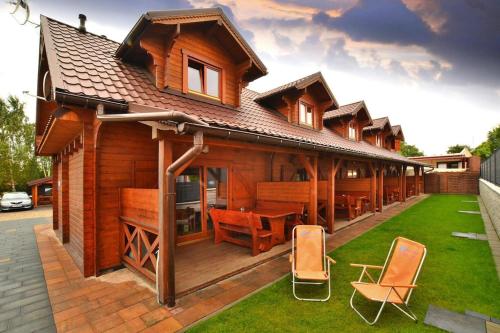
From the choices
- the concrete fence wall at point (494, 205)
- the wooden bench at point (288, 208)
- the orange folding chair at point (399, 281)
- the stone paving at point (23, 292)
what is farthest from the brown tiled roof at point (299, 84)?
the stone paving at point (23, 292)

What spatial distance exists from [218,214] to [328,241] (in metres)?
3.45

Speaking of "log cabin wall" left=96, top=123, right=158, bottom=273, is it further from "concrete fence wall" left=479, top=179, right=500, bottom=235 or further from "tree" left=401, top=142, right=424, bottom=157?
"tree" left=401, top=142, right=424, bottom=157

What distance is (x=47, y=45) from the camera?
5.00 m

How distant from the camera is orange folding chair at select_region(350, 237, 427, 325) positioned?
10.6ft

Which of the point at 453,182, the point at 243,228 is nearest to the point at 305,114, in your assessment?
the point at 243,228

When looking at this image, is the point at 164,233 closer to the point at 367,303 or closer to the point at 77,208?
the point at 367,303

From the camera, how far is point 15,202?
661 inches

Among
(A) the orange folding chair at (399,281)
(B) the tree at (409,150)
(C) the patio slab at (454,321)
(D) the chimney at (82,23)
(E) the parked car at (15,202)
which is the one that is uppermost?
(B) the tree at (409,150)

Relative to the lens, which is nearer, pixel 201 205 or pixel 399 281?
pixel 399 281

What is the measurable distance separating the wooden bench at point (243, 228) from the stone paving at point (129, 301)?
1.96ft

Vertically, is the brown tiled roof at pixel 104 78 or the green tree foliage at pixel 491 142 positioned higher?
the green tree foliage at pixel 491 142

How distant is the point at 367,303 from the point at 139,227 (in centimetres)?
417

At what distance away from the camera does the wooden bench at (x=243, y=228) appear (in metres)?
5.70

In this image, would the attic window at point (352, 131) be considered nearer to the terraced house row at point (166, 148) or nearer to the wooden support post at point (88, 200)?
the terraced house row at point (166, 148)
